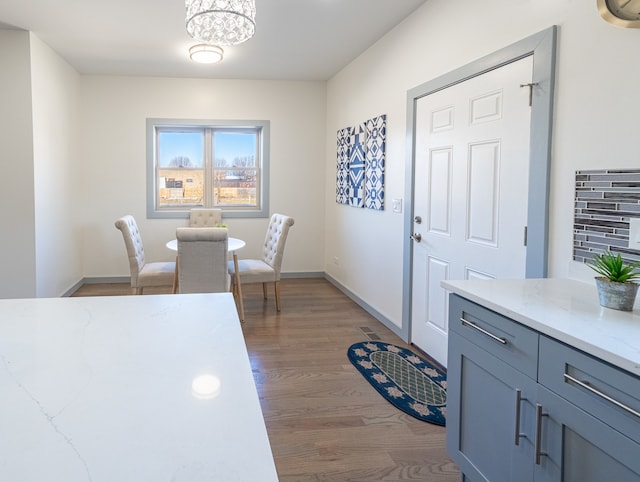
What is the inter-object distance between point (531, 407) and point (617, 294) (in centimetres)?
45

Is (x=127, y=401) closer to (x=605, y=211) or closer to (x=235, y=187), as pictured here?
(x=605, y=211)

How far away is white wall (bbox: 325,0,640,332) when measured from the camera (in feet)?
6.29

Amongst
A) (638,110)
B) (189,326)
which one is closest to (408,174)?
(638,110)

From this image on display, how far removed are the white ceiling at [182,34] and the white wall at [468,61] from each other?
0.29 metres

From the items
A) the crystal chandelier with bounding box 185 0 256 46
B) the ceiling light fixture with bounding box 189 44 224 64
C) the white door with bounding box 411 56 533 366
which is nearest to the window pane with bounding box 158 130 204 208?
the ceiling light fixture with bounding box 189 44 224 64

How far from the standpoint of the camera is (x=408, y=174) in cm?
375

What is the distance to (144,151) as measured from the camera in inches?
235

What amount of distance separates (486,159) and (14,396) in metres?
2.53

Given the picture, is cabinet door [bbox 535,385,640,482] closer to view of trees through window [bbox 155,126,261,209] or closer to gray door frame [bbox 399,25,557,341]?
gray door frame [bbox 399,25,557,341]

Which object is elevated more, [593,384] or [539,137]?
[539,137]

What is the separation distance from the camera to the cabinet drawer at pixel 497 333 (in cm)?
145

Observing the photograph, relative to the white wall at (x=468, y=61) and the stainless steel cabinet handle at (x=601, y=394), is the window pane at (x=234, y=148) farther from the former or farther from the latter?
the stainless steel cabinet handle at (x=601, y=394)

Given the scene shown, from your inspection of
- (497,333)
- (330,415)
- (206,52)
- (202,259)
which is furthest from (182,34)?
(497,333)

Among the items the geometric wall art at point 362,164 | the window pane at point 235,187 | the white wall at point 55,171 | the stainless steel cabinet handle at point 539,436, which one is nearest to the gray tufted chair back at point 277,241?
the geometric wall art at point 362,164
